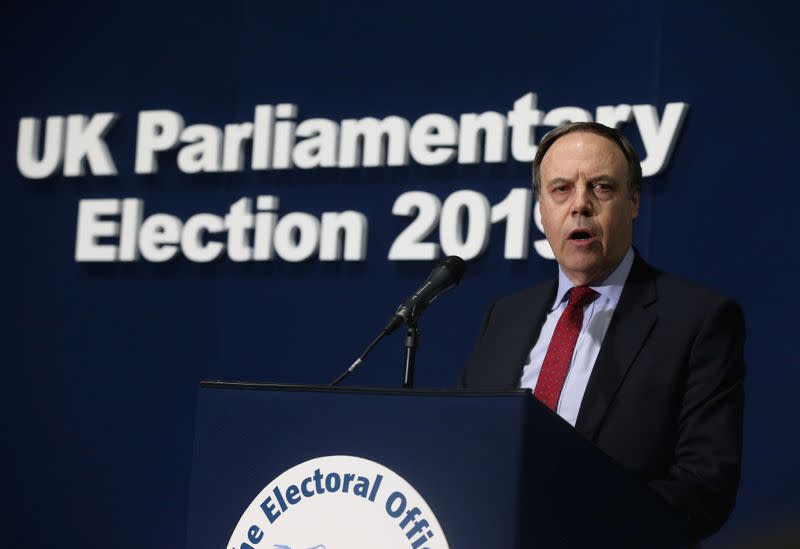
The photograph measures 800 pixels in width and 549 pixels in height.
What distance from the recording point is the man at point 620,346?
195 centimetres

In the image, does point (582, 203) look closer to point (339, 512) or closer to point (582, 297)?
point (582, 297)

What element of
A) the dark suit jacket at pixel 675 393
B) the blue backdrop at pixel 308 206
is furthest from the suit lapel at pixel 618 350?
the blue backdrop at pixel 308 206

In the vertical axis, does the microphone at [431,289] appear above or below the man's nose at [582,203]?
below

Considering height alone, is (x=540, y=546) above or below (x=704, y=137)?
below

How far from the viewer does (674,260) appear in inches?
150

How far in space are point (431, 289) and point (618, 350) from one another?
0.38 metres

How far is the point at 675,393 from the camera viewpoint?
6.66 feet

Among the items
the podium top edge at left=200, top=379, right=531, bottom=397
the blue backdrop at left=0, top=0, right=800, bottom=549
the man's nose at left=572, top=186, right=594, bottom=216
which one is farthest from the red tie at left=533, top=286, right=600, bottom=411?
the blue backdrop at left=0, top=0, right=800, bottom=549

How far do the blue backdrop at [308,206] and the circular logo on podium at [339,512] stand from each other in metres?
2.42

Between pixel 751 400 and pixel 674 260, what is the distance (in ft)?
1.64

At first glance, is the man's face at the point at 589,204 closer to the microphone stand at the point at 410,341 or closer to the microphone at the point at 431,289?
the microphone at the point at 431,289

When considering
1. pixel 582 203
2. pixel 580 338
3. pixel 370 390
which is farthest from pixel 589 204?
pixel 370 390

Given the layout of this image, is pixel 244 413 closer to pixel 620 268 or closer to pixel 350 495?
pixel 350 495

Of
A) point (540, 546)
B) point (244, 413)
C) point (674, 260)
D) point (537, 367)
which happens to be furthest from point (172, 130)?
point (540, 546)
